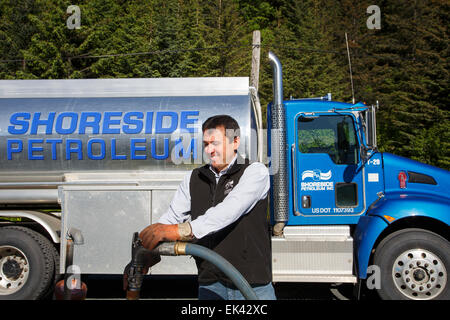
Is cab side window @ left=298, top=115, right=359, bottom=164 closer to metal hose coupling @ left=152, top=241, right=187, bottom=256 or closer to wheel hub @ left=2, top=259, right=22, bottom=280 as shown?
metal hose coupling @ left=152, top=241, right=187, bottom=256

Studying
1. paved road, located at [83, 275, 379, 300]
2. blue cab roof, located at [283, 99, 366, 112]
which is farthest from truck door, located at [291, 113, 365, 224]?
paved road, located at [83, 275, 379, 300]

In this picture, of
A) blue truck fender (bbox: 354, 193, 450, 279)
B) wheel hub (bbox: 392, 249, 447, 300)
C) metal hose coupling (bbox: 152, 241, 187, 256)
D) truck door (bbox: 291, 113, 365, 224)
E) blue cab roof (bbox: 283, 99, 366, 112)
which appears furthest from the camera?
blue cab roof (bbox: 283, 99, 366, 112)

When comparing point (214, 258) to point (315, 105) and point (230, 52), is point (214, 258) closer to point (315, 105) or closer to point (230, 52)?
point (315, 105)

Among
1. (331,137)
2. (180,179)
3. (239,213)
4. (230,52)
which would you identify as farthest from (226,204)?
(230,52)

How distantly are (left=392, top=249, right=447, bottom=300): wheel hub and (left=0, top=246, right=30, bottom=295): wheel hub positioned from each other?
463cm

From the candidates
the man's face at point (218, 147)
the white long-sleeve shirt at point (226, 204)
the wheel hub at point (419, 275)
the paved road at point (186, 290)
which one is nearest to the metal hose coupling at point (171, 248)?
the white long-sleeve shirt at point (226, 204)

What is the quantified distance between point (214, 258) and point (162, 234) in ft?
1.10

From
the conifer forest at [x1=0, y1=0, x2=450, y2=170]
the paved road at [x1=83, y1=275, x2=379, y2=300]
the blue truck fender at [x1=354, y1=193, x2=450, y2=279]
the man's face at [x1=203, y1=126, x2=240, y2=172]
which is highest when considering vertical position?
the conifer forest at [x1=0, y1=0, x2=450, y2=170]

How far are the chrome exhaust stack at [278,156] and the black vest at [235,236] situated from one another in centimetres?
266

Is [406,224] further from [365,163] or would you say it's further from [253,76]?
[253,76]

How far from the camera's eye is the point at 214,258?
6.78ft

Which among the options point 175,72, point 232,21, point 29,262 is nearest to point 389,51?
point 232,21

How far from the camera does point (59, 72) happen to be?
23.2 metres

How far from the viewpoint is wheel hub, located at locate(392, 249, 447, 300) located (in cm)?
502
